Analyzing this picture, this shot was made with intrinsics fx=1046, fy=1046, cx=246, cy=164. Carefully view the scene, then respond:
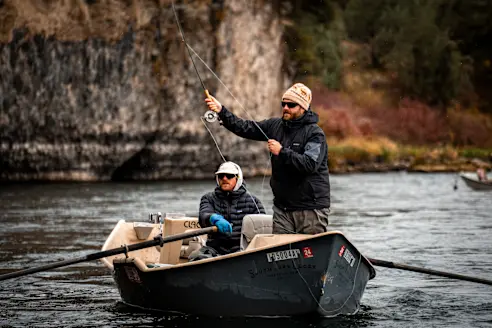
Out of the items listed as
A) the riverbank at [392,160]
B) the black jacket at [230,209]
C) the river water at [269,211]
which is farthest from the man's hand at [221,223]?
the riverbank at [392,160]

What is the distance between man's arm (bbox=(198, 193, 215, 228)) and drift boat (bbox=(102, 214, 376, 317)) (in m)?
0.46

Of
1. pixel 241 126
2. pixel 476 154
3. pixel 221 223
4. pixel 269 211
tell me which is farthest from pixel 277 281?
pixel 476 154

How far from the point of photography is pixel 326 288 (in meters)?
11.5

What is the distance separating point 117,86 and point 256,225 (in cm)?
3727

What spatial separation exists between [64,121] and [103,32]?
4474 mm

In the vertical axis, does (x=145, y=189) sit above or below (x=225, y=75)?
below

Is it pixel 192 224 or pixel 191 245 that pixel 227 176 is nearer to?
pixel 191 245

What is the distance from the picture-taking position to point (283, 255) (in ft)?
37.4

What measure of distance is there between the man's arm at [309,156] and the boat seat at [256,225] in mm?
1293

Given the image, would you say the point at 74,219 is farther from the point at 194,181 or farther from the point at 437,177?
the point at 437,177

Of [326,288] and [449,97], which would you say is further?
[449,97]

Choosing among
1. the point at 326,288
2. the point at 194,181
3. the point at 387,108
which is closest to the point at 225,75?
the point at 194,181

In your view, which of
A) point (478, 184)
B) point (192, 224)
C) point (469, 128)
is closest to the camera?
point (192, 224)

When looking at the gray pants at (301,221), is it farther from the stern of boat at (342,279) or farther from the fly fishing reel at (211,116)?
the fly fishing reel at (211,116)
